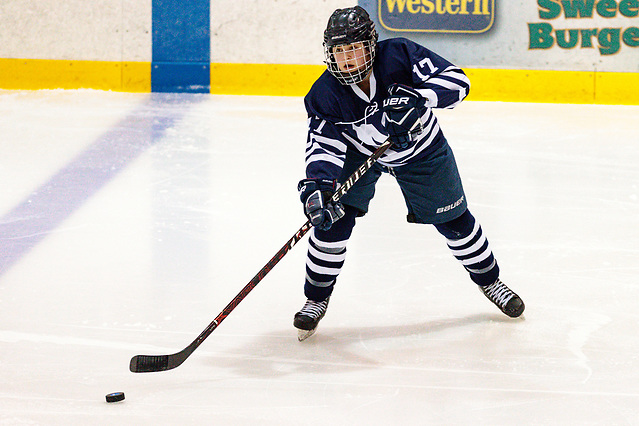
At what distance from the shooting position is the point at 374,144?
2090 mm

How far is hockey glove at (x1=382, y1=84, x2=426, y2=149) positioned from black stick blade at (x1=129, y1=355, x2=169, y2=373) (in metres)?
0.72

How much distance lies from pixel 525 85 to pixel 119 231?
356 centimetres

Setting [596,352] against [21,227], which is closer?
[596,352]

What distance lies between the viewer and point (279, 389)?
1843mm

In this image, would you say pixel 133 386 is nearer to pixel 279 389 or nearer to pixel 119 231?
pixel 279 389

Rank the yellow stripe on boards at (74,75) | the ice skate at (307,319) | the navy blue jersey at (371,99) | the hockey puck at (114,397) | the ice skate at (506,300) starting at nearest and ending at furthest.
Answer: the hockey puck at (114,397)
the navy blue jersey at (371,99)
the ice skate at (307,319)
the ice skate at (506,300)
the yellow stripe on boards at (74,75)

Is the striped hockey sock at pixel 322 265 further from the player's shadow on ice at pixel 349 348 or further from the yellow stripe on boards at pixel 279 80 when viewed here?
→ the yellow stripe on boards at pixel 279 80

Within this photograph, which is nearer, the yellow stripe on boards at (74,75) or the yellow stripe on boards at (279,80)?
the yellow stripe on boards at (279,80)

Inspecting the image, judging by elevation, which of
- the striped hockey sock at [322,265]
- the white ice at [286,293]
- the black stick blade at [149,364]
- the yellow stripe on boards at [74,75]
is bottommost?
the yellow stripe on boards at [74,75]

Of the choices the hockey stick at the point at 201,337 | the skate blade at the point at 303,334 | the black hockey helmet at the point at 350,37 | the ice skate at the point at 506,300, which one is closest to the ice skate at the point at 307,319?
the skate blade at the point at 303,334

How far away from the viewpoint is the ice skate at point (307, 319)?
83.4 inches

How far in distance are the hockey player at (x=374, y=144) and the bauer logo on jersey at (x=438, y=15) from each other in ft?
12.2

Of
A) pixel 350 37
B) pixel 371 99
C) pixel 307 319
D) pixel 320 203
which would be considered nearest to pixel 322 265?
pixel 307 319

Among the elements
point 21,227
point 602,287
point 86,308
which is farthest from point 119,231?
point 602,287
